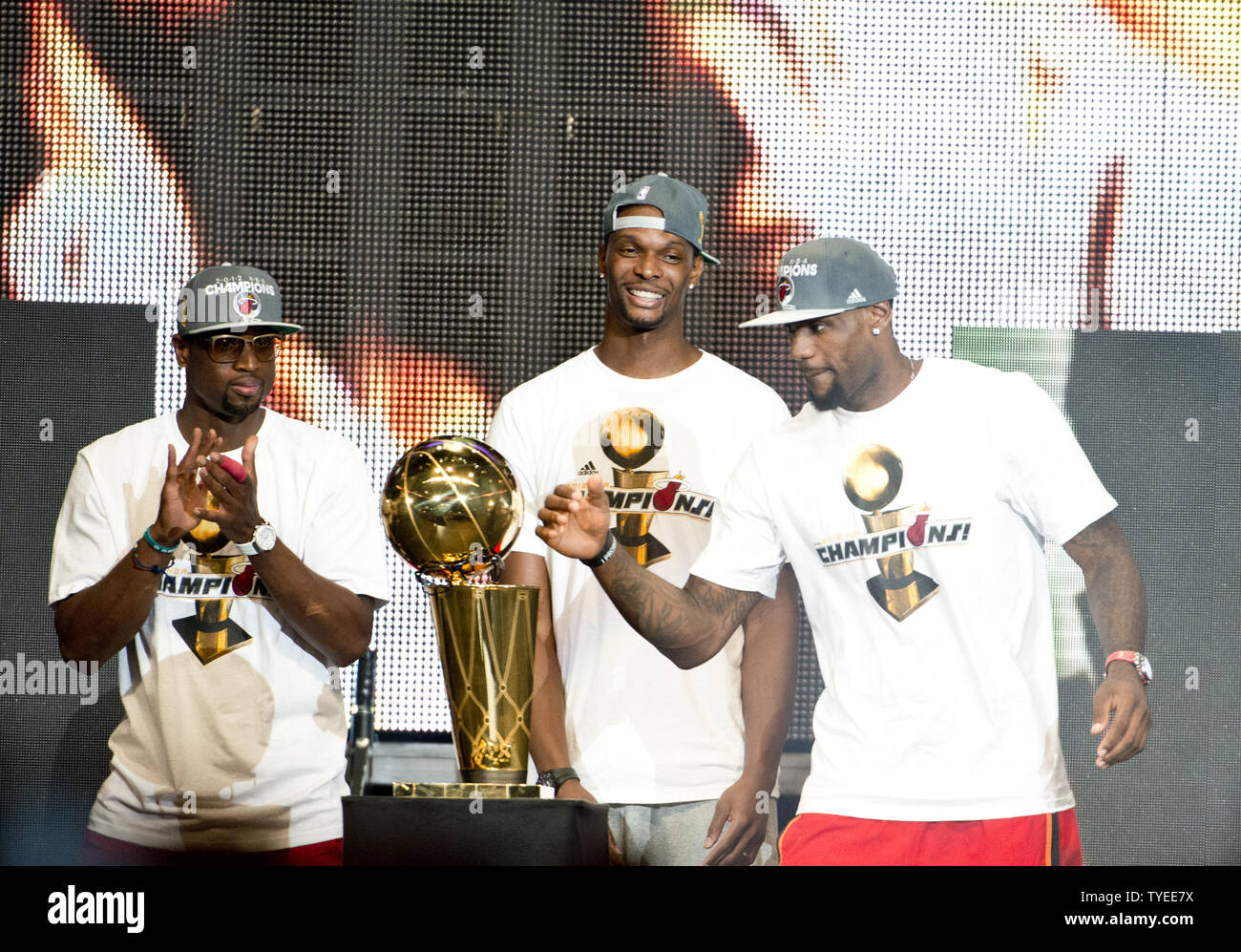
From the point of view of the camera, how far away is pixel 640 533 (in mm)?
2887

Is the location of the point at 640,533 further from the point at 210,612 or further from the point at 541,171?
the point at 541,171

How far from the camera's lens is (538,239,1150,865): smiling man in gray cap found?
105 inches

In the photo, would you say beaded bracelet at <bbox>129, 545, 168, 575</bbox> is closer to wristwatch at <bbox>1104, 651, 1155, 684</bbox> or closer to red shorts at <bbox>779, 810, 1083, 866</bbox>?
red shorts at <bbox>779, 810, 1083, 866</bbox>

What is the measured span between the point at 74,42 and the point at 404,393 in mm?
1211

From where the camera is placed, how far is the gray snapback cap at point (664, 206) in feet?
9.64

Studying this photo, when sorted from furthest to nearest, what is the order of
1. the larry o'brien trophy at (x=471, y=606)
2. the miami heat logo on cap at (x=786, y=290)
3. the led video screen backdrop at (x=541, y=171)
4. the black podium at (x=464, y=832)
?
the led video screen backdrop at (x=541, y=171) → the miami heat logo on cap at (x=786, y=290) → the larry o'brien trophy at (x=471, y=606) → the black podium at (x=464, y=832)

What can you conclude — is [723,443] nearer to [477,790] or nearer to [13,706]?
[477,790]

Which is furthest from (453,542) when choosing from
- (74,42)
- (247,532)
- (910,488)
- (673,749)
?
(74,42)

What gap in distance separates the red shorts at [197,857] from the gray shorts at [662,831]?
54 centimetres

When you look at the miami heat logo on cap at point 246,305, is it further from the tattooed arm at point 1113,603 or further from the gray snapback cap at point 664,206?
the tattooed arm at point 1113,603

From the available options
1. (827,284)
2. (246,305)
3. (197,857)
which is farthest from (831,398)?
(197,857)

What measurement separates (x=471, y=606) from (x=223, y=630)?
31.3 inches

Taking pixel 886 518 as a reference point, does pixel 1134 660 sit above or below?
below

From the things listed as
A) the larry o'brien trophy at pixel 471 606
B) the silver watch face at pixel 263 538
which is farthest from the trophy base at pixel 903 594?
the silver watch face at pixel 263 538
